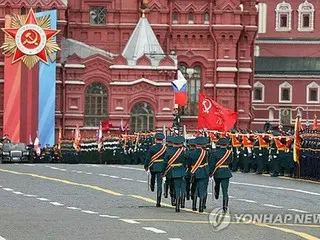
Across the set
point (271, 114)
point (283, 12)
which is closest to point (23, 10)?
point (271, 114)

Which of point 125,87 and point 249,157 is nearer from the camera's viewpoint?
point 249,157

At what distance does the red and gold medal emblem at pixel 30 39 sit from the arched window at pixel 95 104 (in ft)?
13.2

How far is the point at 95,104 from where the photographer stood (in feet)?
270

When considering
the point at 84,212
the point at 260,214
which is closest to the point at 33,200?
the point at 84,212

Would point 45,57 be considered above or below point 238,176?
above

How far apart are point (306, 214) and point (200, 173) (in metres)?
2.39

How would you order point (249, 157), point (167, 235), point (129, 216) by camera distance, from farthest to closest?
1. point (249, 157)
2. point (129, 216)
3. point (167, 235)

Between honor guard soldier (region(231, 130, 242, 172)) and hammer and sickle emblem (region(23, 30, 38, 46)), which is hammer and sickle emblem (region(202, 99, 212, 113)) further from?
hammer and sickle emblem (region(23, 30, 38, 46))

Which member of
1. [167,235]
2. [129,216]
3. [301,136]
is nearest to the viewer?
[167,235]

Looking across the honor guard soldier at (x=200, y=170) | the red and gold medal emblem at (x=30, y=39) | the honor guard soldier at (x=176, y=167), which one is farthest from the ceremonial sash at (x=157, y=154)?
the red and gold medal emblem at (x=30, y=39)

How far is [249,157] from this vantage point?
49.2 metres

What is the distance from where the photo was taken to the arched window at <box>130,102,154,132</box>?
264 ft

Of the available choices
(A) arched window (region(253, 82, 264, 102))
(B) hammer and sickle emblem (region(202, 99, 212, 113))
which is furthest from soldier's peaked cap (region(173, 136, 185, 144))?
(A) arched window (region(253, 82, 264, 102))

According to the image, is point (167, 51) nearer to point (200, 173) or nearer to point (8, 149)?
point (8, 149)
